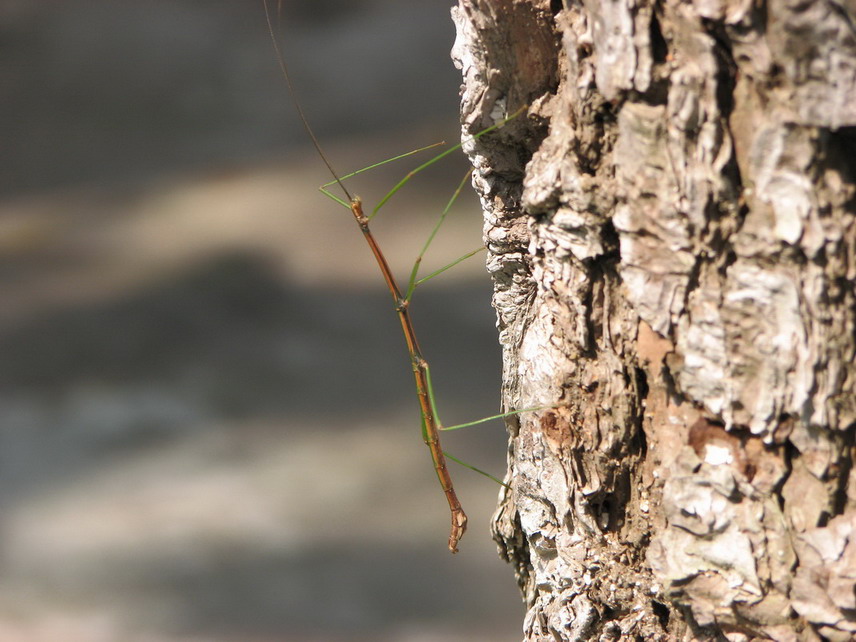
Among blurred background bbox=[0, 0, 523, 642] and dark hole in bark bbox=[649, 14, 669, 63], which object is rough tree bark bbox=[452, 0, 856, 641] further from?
blurred background bbox=[0, 0, 523, 642]

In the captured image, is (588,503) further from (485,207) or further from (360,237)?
(360,237)

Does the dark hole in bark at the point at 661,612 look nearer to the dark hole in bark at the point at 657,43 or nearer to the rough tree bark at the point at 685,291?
the rough tree bark at the point at 685,291

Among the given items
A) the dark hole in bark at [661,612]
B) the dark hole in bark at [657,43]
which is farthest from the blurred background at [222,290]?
the dark hole in bark at [657,43]

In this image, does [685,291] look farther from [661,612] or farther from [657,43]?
[661,612]

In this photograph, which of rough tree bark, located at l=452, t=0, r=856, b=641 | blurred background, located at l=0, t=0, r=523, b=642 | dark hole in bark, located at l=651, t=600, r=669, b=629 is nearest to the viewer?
rough tree bark, located at l=452, t=0, r=856, b=641

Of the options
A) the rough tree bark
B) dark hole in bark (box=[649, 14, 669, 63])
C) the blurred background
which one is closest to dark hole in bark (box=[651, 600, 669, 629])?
the rough tree bark

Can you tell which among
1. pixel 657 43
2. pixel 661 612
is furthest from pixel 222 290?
pixel 657 43
